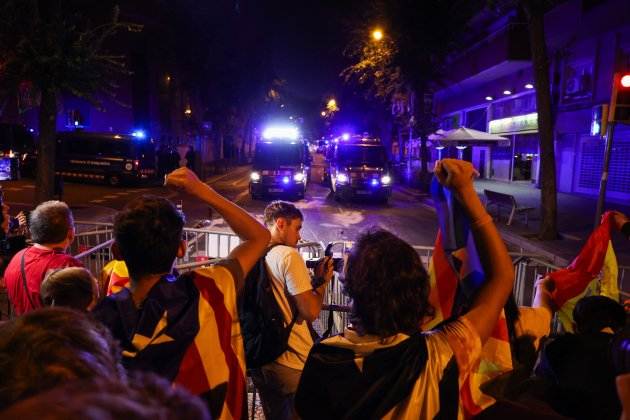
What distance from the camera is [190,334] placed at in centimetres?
187

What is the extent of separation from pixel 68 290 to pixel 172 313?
1198 millimetres

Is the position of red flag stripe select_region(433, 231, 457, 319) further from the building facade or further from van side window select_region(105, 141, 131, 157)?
van side window select_region(105, 141, 131, 157)

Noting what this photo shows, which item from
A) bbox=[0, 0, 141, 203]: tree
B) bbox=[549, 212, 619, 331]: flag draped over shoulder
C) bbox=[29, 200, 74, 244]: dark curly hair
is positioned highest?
bbox=[0, 0, 141, 203]: tree

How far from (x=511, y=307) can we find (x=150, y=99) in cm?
4229

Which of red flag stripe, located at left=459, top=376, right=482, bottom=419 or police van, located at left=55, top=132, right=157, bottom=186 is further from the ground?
police van, located at left=55, top=132, right=157, bottom=186

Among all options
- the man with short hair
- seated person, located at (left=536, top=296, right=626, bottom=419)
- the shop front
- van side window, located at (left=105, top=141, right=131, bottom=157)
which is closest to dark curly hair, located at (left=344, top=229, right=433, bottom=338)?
seated person, located at (left=536, top=296, right=626, bottom=419)

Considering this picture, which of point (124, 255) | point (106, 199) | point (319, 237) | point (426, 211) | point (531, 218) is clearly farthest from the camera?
point (106, 199)

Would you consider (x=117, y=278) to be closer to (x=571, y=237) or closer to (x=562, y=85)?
(x=571, y=237)

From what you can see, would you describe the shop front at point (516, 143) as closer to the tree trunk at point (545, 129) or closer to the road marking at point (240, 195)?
the tree trunk at point (545, 129)

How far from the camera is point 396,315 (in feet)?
5.73

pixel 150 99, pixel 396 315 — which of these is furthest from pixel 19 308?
pixel 150 99

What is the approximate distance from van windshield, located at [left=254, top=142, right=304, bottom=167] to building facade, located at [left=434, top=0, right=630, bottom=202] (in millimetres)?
9625

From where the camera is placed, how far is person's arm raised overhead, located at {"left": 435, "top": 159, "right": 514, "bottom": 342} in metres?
1.82

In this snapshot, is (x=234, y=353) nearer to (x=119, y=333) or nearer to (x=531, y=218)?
(x=119, y=333)
